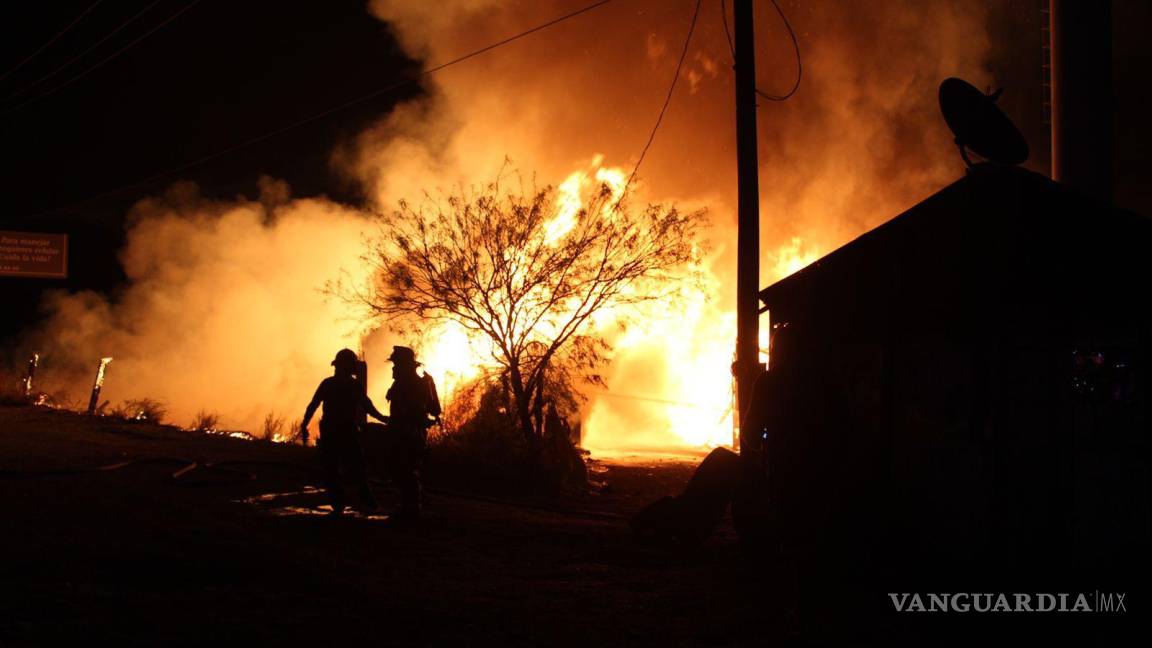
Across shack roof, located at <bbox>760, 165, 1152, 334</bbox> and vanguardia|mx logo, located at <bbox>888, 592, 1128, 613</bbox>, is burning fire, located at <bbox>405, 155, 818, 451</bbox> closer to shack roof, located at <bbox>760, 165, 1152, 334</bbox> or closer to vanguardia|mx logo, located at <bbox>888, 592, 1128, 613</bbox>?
shack roof, located at <bbox>760, 165, 1152, 334</bbox>

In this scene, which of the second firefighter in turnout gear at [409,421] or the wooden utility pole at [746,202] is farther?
the wooden utility pole at [746,202]

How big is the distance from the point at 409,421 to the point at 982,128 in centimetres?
729

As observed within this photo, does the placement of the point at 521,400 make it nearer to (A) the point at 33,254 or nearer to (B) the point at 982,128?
(B) the point at 982,128

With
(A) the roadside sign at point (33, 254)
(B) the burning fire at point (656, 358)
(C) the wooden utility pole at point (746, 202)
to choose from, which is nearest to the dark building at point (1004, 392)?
(C) the wooden utility pole at point (746, 202)

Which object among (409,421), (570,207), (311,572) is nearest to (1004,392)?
(409,421)

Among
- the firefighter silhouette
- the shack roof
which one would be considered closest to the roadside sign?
the firefighter silhouette

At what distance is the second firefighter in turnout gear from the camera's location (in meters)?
9.22

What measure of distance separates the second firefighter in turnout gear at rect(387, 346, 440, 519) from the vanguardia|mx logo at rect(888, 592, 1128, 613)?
17.5 feet

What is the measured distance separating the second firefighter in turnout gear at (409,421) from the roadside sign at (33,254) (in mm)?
23888

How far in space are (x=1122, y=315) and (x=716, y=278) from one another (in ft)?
80.6

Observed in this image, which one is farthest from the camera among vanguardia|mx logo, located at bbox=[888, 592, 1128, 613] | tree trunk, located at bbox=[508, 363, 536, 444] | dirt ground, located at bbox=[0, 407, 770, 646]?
tree trunk, located at bbox=[508, 363, 536, 444]

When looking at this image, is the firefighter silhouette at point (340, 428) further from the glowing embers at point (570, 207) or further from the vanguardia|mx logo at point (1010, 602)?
the glowing embers at point (570, 207)

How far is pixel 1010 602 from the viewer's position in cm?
661

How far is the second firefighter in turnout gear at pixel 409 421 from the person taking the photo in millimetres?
9219
